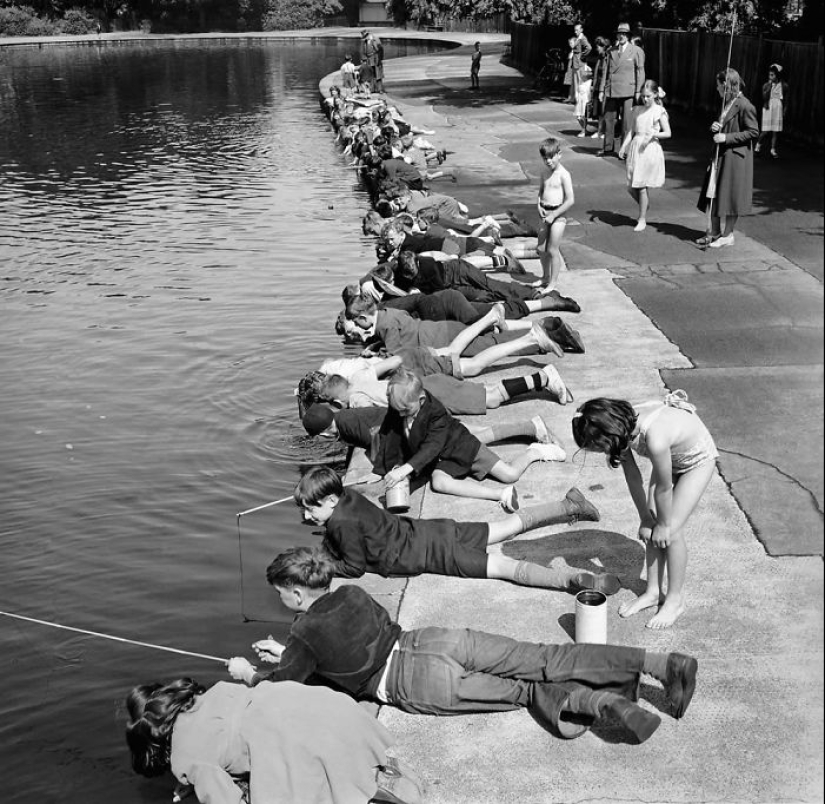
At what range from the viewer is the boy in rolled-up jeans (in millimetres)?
5414

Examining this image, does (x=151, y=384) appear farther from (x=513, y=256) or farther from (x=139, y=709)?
(x=139, y=709)

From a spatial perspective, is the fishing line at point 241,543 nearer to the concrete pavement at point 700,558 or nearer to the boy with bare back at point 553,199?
the concrete pavement at point 700,558

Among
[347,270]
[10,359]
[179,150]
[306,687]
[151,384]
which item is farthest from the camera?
[179,150]

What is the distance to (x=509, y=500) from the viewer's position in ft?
25.7

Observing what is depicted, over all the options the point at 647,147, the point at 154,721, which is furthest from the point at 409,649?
the point at 647,147

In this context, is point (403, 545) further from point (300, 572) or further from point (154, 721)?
point (154, 721)

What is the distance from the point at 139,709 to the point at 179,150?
27.5 m

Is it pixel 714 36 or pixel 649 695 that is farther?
pixel 714 36

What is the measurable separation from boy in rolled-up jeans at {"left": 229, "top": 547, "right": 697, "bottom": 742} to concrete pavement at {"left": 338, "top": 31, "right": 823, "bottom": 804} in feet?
0.43

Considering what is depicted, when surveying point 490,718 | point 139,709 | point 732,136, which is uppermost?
point 732,136

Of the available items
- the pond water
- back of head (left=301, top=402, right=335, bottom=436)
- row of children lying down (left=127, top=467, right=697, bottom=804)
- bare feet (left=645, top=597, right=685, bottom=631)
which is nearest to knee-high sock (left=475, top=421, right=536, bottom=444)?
back of head (left=301, top=402, right=335, bottom=436)

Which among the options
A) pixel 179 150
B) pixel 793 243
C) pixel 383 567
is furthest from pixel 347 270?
pixel 179 150

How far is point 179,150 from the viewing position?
30781 mm

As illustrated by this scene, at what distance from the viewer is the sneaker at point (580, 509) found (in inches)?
296
